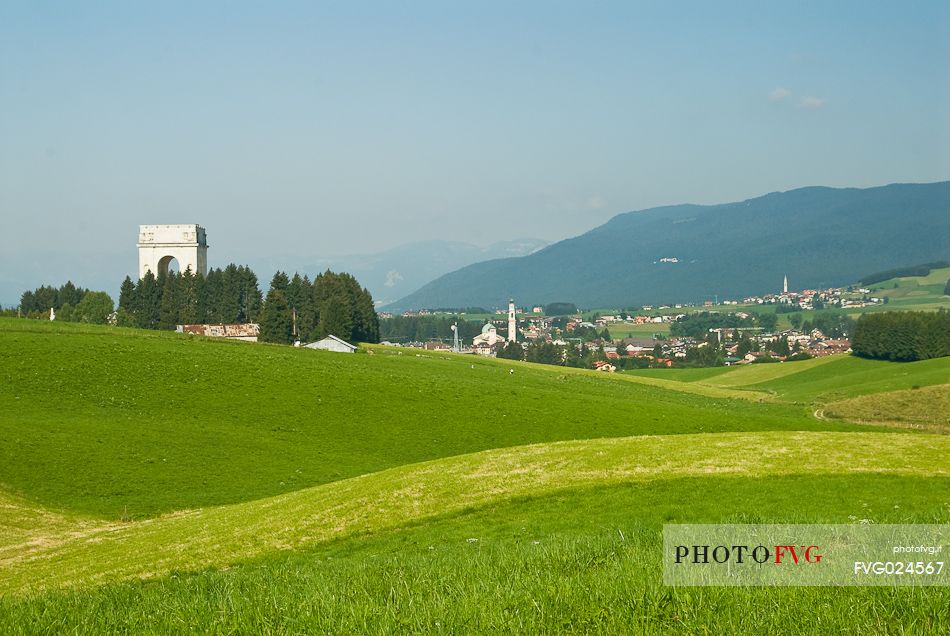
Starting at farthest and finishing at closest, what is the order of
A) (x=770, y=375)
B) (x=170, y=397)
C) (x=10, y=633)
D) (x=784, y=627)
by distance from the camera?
(x=770, y=375), (x=170, y=397), (x=10, y=633), (x=784, y=627)

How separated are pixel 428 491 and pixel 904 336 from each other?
110m

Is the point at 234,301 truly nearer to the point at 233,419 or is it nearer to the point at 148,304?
the point at 148,304

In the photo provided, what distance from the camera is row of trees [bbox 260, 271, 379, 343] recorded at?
111688 mm

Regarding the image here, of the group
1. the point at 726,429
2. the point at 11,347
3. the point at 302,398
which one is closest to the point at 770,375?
the point at 726,429

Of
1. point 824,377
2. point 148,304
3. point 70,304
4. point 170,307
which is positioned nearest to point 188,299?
point 170,307

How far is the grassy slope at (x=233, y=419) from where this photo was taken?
38.6 meters

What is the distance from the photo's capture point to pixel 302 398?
5444cm

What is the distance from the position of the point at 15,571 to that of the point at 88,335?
47.3m

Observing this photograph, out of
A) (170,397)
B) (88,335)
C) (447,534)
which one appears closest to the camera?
(447,534)

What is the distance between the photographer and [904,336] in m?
121

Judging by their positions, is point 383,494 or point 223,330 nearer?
point 383,494

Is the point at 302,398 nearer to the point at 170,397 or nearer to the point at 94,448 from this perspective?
the point at 170,397

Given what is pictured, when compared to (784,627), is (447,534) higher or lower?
lower

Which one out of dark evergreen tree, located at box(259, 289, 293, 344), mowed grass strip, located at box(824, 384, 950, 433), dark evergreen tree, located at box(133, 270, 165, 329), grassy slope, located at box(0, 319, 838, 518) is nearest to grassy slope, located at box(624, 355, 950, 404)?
mowed grass strip, located at box(824, 384, 950, 433)
